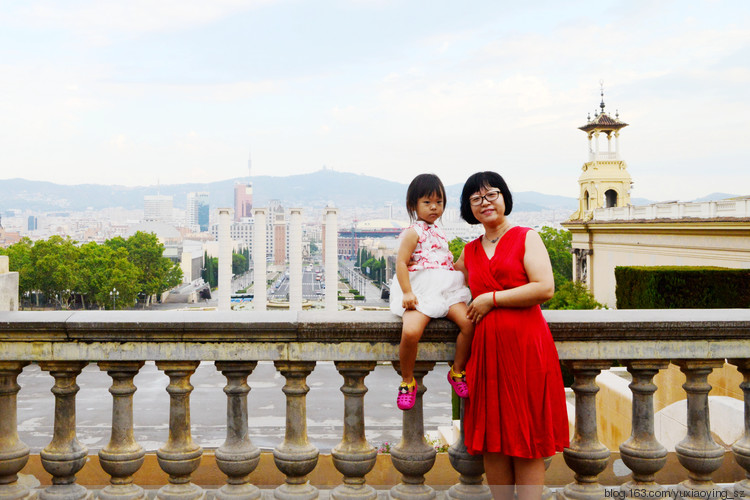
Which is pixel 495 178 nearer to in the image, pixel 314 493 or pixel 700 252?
pixel 314 493

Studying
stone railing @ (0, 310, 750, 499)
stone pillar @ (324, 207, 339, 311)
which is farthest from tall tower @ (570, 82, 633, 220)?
stone railing @ (0, 310, 750, 499)

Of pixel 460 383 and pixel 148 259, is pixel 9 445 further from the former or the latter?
pixel 148 259

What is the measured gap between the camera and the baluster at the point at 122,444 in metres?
3.37

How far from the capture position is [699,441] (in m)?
3.44

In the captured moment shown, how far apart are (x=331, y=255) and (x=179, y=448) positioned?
3004 inches

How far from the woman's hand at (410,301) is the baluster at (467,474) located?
747mm

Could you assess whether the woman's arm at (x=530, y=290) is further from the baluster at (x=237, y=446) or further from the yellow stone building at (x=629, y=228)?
the yellow stone building at (x=629, y=228)

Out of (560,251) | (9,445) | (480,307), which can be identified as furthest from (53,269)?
(480,307)

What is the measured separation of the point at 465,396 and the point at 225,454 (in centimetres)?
130

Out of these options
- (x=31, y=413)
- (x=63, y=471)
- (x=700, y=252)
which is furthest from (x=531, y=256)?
(x=700, y=252)

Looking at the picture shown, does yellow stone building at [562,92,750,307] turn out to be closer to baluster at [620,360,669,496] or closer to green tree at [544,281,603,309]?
green tree at [544,281,603,309]

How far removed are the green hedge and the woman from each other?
13.7 metres

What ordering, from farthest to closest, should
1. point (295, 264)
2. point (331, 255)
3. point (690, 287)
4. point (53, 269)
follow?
point (331, 255)
point (295, 264)
point (53, 269)
point (690, 287)

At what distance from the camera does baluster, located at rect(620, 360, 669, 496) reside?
134 inches
